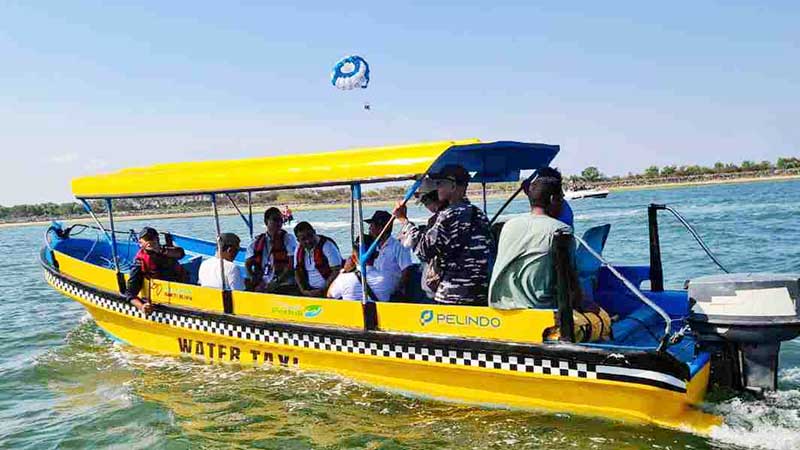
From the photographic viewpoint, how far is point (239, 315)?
706 centimetres

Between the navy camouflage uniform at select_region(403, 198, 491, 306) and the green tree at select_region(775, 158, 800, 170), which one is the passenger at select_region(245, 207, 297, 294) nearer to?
the navy camouflage uniform at select_region(403, 198, 491, 306)

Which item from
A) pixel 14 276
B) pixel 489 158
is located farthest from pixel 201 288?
pixel 14 276

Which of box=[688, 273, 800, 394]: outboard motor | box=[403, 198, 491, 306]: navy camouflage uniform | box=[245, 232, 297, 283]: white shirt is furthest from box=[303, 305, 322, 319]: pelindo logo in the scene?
box=[688, 273, 800, 394]: outboard motor

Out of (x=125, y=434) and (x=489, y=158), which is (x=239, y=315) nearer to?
(x=125, y=434)

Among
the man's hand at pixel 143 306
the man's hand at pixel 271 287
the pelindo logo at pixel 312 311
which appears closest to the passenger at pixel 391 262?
the pelindo logo at pixel 312 311

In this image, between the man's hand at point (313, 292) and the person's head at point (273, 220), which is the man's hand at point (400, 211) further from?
the person's head at point (273, 220)

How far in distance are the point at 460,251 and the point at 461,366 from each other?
99 cm

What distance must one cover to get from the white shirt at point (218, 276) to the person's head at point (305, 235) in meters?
0.88

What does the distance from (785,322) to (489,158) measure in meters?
3.27

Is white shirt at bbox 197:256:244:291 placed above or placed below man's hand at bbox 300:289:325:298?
above

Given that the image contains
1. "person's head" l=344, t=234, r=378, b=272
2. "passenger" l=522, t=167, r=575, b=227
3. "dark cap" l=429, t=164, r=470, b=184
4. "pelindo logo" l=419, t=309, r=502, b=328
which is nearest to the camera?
"passenger" l=522, t=167, r=575, b=227

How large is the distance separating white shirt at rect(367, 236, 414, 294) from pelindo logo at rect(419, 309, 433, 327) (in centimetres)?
82

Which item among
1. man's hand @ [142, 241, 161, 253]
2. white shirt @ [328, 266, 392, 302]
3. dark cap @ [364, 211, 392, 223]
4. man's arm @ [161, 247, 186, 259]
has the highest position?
dark cap @ [364, 211, 392, 223]

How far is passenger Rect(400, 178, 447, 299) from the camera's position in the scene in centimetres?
576
